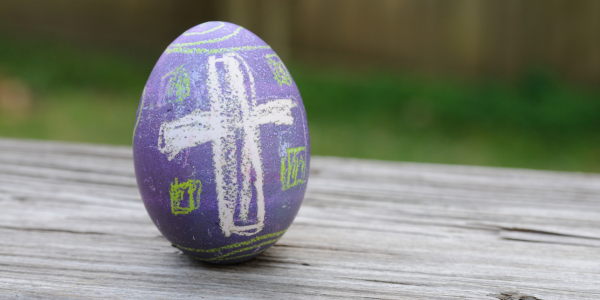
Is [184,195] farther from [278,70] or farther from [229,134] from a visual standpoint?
[278,70]

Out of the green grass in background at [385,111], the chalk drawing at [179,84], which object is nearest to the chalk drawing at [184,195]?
the chalk drawing at [179,84]

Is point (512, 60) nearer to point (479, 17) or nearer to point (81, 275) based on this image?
point (479, 17)

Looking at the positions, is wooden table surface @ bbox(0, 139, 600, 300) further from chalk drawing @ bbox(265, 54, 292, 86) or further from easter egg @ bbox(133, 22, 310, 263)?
chalk drawing @ bbox(265, 54, 292, 86)

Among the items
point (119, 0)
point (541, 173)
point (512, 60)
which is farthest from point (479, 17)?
point (119, 0)

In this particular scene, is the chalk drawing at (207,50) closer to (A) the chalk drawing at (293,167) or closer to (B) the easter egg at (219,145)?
(B) the easter egg at (219,145)

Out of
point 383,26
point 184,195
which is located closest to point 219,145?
point 184,195

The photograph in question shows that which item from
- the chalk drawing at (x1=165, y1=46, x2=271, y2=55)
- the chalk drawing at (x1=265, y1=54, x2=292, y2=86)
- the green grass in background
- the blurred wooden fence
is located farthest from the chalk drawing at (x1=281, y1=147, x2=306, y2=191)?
the blurred wooden fence
